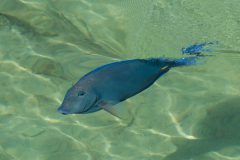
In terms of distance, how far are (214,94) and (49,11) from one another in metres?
2.65

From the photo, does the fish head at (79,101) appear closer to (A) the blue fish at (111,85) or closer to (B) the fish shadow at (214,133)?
(A) the blue fish at (111,85)

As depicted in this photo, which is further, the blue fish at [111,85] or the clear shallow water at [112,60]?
the clear shallow water at [112,60]

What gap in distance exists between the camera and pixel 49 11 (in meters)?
5.85

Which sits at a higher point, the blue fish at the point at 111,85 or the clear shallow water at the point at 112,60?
the blue fish at the point at 111,85

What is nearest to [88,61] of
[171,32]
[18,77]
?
[18,77]

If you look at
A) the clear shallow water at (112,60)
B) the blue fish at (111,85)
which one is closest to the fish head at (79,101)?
the blue fish at (111,85)

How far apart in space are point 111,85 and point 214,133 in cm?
164

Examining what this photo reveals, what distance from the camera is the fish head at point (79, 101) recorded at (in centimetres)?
289

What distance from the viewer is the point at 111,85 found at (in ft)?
9.71

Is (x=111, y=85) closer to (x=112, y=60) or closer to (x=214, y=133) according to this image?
(x=214, y=133)

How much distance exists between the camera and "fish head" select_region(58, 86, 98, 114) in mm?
2895

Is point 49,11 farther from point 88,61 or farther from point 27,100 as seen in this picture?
point 27,100

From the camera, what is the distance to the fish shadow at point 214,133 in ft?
13.0

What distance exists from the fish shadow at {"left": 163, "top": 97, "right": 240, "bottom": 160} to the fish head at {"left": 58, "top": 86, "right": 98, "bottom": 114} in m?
1.30
